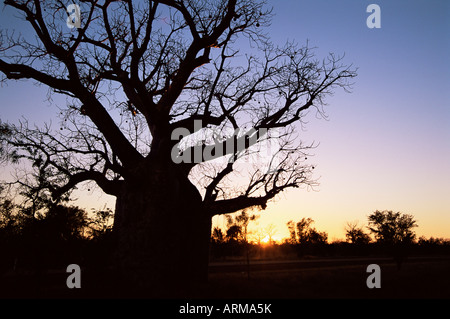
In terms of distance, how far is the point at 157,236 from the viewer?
662 centimetres

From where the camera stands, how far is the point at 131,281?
6320mm

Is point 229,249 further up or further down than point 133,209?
further down

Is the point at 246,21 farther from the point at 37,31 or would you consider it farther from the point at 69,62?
the point at 37,31

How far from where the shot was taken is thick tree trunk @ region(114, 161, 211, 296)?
6395 mm

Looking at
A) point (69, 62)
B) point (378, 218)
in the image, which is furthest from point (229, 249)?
point (69, 62)

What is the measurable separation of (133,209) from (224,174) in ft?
9.07

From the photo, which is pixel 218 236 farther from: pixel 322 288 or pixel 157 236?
pixel 157 236

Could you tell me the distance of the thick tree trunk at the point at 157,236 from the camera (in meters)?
6.39

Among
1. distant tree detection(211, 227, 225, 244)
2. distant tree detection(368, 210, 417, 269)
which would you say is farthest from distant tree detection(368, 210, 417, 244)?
distant tree detection(211, 227, 225, 244)

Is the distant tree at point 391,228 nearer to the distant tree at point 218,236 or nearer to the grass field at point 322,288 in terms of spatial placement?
the grass field at point 322,288
